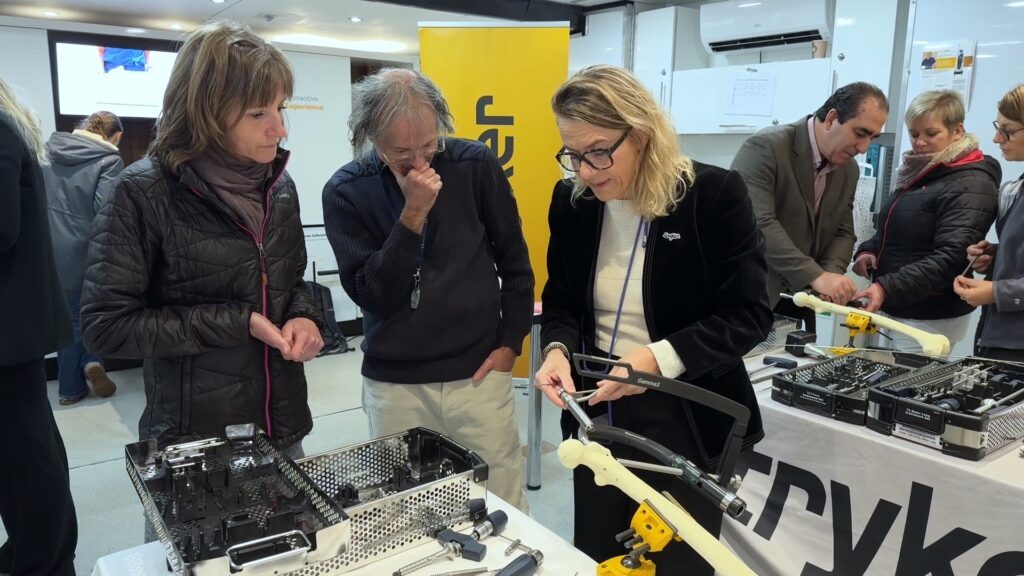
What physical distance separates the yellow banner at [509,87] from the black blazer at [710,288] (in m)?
1.86

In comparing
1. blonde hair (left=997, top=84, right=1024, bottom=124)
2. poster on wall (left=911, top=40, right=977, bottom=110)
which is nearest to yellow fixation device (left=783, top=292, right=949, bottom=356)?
blonde hair (left=997, top=84, right=1024, bottom=124)

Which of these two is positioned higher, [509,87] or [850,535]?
[509,87]

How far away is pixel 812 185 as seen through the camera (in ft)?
7.61

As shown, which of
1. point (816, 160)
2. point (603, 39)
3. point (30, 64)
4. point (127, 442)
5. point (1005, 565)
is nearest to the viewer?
point (1005, 565)

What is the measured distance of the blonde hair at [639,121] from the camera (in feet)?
3.88

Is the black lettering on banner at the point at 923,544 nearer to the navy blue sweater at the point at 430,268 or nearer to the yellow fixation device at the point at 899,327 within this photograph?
the yellow fixation device at the point at 899,327

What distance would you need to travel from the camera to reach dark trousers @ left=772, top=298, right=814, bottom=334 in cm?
245

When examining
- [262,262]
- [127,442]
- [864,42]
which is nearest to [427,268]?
[262,262]

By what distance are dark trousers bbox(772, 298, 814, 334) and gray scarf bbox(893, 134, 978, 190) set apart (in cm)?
67

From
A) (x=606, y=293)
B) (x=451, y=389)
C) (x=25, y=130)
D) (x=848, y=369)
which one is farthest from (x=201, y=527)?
(x=848, y=369)

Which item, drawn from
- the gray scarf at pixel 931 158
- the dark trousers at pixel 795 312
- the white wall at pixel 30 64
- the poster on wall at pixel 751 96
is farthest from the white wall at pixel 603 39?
the white wall at pixel 30 64

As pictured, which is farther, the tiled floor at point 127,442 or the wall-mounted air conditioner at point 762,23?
the wall-mounted air conditioner at point 762,23

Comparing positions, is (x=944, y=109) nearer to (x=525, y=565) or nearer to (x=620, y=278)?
(x=620, y=278)

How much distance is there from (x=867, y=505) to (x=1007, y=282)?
36.8 inches
